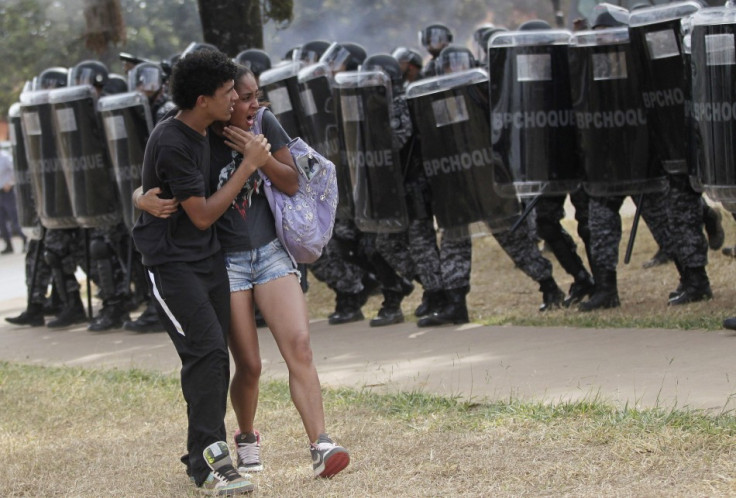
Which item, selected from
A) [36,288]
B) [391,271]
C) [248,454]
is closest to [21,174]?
[36,288]

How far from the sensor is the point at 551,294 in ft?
30.1

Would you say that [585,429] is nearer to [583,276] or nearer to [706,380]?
[706,380]

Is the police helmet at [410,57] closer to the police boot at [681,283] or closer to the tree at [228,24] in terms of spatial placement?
the tree at [228,24]

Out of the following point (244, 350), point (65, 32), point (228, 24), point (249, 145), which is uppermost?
point (65, 32)

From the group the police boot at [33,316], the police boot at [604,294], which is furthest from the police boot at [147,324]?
the police boot at [604,294]

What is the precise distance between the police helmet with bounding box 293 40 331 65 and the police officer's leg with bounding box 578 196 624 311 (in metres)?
2.57

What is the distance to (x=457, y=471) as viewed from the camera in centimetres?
488

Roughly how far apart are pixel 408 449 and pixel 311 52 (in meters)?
5.30

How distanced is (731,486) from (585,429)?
953mm

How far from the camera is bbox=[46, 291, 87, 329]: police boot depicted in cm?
1100

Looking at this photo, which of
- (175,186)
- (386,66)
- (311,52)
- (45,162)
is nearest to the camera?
(175,186)

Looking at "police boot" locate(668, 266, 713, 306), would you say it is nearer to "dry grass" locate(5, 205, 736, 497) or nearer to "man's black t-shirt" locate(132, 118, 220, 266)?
"dry grass" locate(5, 205, 736, 497)

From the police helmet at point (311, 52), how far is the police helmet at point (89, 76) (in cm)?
171

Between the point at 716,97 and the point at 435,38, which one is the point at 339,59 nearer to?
the point at 435,38
